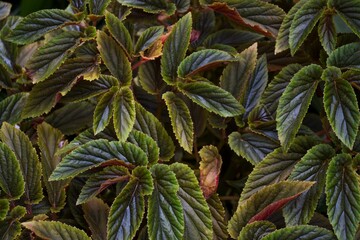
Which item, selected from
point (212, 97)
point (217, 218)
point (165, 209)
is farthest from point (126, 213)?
point (212, 97)

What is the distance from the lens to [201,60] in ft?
3.53

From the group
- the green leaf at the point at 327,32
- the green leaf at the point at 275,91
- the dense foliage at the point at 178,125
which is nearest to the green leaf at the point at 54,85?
the dense foliage at the point at 178,125

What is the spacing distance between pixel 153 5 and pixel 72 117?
276 mm

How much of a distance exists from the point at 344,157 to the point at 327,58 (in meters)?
0.20

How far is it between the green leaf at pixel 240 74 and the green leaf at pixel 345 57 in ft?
0.49

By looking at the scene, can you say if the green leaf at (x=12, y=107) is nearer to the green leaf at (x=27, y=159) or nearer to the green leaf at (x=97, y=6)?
the green leaf at (x=27, y=159)

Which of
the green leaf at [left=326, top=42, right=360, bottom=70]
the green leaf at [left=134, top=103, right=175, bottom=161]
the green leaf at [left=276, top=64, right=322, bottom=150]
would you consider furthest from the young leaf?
the green leaf at [left=326, top=42, right=360, bottom=70]

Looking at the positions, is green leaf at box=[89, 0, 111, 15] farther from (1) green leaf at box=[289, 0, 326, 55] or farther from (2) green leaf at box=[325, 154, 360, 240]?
(2) green leaf at box=[325, 154, 360, 240]

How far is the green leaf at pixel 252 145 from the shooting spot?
1.03 m

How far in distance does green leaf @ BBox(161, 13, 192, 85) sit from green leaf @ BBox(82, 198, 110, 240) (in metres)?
0.25

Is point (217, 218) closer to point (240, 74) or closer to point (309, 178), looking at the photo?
point (309, 178)

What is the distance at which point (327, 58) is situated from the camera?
1.06 meters

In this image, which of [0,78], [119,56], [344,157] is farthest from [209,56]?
[0,78]

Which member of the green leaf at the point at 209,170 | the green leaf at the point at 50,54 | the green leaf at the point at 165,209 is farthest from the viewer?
the green leaf at the point at 50,54
